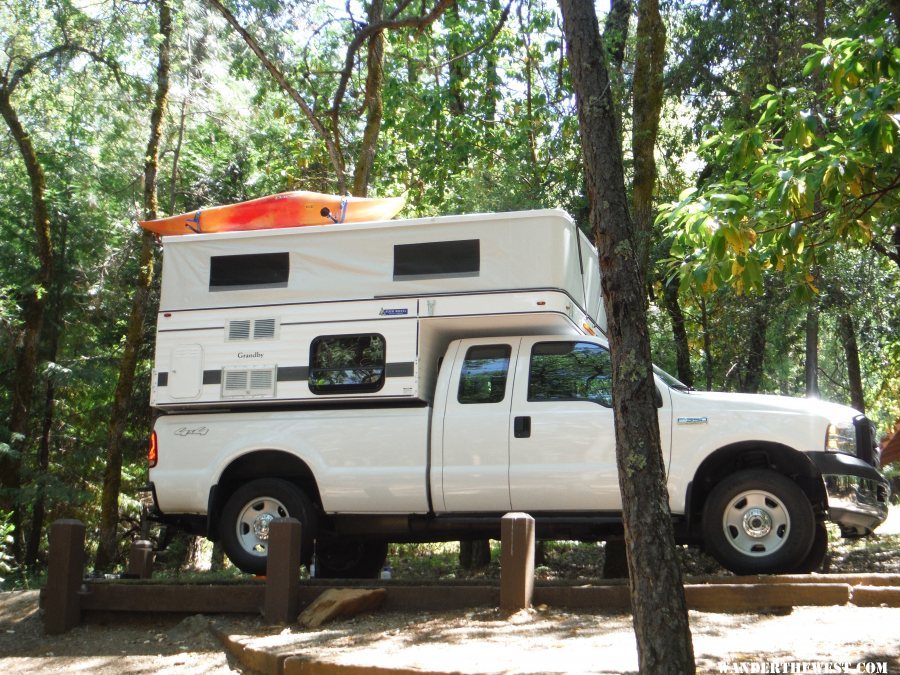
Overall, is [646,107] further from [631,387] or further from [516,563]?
[631,387]

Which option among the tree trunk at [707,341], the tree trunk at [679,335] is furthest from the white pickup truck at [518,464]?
the tree trunk at [707,341]

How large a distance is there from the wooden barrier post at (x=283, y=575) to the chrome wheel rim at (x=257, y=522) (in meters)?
1.33

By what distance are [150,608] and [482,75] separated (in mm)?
11210

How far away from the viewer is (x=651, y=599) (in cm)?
442

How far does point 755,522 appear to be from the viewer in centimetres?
759

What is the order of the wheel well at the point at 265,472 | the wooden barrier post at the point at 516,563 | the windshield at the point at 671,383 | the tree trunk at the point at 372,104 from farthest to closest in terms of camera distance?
the tree trunk at the point at 372,104, the wheel well at the point at 265,472, the windshield at the point at 671,383, the wooden barrier post at the point at 516,563

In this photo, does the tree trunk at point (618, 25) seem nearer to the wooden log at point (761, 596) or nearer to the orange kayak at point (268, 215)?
the orange kayak at point (268, 215)

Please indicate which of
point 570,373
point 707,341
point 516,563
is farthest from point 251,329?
point 707,341

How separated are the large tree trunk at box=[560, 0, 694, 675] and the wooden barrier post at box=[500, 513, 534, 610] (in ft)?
7.70

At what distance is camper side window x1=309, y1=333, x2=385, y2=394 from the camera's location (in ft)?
28.1

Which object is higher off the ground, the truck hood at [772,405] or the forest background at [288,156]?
the forest background at [288,156]

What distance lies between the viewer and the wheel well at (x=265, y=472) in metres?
8.71

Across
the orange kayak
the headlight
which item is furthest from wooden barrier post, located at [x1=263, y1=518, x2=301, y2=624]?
the headlight

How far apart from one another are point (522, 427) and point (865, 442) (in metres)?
2.77
